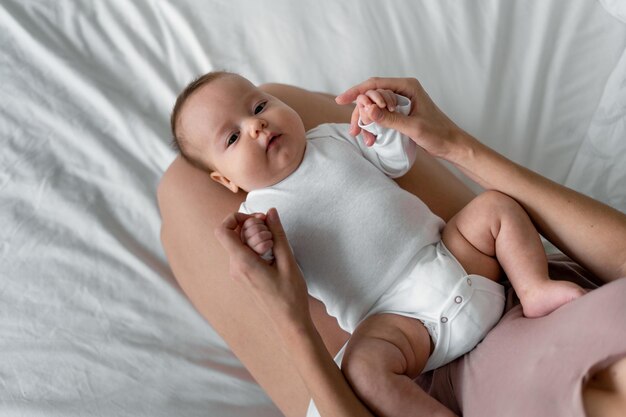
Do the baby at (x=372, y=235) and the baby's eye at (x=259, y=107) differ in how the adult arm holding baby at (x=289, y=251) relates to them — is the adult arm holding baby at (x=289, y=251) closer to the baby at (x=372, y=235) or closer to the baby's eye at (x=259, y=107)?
the baby at (x=372, y=235)

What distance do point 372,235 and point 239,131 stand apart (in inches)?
11.9

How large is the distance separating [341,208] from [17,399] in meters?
0.73

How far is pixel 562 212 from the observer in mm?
1183

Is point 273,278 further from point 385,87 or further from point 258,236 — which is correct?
point 385,87

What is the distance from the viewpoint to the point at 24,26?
1.96 metres

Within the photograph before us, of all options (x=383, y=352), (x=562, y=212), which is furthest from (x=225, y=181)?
(x=562, y=212)

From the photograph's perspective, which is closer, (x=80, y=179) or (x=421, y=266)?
(x=421, y=266)

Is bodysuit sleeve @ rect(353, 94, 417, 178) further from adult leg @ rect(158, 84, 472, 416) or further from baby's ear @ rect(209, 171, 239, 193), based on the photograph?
baby's ear @ rect(209, 171, 239, 193)

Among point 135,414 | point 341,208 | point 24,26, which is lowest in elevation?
point 135,414

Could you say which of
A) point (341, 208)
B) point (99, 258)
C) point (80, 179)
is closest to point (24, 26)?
point (80, 179)

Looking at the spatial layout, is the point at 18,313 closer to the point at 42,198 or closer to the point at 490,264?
the point at 42,198

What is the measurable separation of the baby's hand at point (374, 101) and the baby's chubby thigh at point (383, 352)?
0.34 metres

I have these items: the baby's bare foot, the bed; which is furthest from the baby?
the bed

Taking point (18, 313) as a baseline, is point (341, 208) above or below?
above
